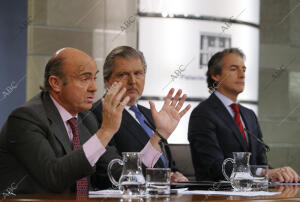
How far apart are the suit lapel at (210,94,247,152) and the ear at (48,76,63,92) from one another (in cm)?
132

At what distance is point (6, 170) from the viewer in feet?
7.47

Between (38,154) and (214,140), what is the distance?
4.79 feet

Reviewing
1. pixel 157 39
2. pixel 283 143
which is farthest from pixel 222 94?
pixel 283 143

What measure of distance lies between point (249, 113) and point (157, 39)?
50.6 inches

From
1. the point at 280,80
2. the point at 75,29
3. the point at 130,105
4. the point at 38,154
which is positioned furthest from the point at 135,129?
the point at 280,80

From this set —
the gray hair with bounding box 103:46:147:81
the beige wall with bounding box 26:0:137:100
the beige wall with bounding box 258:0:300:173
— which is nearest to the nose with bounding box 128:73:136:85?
the gray hair with bounding box 103:46:147:81

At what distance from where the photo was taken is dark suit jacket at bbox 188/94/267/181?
328 centimetres

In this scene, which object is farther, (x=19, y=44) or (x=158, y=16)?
(x=158, y=16)

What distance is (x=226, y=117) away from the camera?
3506 millimetres

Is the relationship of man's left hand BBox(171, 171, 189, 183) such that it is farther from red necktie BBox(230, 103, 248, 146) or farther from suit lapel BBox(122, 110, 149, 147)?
red necktie BBox(230, 103, 248, 146)

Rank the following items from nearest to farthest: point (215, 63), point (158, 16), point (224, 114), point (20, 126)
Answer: point (20, 126) → point (224, 114) → point (215, 63) → point (158, 16)

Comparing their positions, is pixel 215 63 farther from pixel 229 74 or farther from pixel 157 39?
pixel 157 39

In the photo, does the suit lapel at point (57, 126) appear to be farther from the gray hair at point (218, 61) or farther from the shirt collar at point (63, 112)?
the gray hair at point (218, 61)

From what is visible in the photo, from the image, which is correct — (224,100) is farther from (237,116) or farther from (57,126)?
(57,126)
